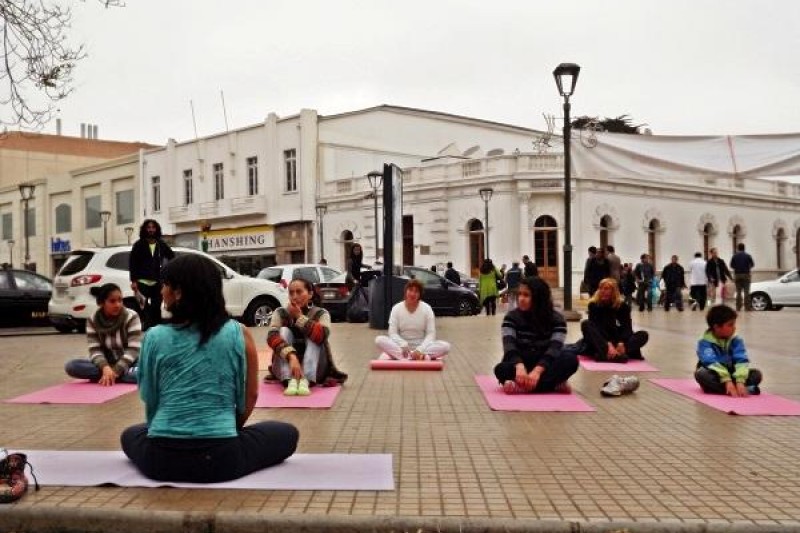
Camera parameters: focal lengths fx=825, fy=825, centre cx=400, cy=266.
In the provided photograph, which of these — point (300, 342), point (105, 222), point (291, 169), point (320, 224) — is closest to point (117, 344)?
point (300, 342)

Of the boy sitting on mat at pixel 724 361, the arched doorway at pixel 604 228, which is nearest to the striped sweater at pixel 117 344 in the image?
the boy sitting on mat at pixel 724 361

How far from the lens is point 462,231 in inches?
1473

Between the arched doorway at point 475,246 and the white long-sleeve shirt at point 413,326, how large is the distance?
2687cm

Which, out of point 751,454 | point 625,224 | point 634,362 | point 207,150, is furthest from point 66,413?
point 207,150

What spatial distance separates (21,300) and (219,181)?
98.7 feet

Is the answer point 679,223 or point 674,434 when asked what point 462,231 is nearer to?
point 679,223

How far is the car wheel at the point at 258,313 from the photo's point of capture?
709 inches

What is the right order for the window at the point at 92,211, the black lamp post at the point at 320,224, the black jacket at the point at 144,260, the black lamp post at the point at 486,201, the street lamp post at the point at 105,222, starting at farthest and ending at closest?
the window at the point at 92,211, the street lamp post at the point at 105,222, the black lamp post at the point at 320,224, the black lamp post at the point at 486,201, the black jacket at the point at 144,260

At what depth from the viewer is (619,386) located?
318 inches

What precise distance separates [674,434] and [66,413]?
200 inches

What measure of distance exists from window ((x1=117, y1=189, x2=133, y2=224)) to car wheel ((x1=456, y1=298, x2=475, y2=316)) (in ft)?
115

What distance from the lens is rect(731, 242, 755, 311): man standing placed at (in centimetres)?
2297

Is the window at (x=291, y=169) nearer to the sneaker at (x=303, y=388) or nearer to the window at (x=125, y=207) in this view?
the window at (x=125, y=207)

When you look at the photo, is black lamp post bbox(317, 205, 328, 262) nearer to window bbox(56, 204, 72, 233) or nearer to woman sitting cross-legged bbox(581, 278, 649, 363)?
window bbox(56, 204, 72, 233)
